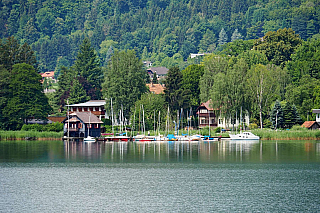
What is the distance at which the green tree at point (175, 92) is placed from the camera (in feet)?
424

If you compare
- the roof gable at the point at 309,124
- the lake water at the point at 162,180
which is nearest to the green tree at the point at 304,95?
the roof gable at the point at 309,124

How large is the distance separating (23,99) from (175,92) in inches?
1313

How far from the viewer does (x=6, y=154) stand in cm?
8050

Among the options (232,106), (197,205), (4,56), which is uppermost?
(4,56)

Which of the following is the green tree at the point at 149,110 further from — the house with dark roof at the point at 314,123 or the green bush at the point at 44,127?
the house with dark roof at the point at 314,123

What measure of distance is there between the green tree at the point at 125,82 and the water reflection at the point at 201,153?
101 ft

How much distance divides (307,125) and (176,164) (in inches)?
1910

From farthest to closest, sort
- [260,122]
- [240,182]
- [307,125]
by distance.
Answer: [260,122], [307,125], [240,182]

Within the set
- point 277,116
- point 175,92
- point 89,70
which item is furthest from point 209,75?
point 89,70

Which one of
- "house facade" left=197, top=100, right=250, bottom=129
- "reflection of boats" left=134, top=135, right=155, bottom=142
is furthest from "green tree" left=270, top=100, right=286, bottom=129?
"reflection of boats" left=134, top=135, right=155, bottom=142

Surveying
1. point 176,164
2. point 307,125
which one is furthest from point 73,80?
point 176,164

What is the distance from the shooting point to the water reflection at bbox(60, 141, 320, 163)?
72.5 meters

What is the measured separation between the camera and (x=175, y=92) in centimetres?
12962

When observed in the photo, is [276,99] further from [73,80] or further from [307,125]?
[73,80]
